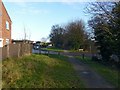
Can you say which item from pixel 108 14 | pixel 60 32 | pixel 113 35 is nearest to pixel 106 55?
pixel 113 35

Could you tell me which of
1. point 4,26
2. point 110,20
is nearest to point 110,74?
point 110,20

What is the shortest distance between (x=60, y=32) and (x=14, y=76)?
85.3m

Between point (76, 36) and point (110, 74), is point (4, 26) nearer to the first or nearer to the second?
point (110, 74)

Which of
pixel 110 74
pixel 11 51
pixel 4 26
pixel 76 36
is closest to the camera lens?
pixel 110 74

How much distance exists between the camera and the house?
32.5m

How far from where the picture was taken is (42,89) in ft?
44.0

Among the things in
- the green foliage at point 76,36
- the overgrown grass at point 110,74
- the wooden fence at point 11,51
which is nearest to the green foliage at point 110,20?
A: the overgrown grass at point 110,74

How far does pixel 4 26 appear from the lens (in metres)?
34.4

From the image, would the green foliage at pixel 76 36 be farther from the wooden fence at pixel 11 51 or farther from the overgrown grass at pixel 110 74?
the overgrown grass at pixel 110 74

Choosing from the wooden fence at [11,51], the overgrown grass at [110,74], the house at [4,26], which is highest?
the house at [4,26]

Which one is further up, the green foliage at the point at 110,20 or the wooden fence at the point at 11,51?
the green foliage at the point at 110,20

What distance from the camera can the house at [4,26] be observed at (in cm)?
3246

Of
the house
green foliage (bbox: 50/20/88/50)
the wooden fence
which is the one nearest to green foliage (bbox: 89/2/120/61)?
the wooden fence

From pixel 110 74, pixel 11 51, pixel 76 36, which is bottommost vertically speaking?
pixel 110 74
